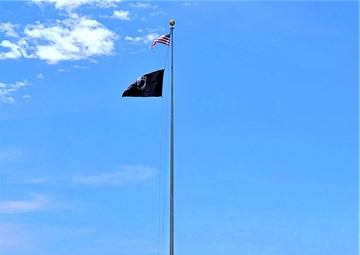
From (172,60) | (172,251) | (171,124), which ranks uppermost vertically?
(172,60)

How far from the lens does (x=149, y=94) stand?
25797 mm

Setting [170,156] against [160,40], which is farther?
[160,40]

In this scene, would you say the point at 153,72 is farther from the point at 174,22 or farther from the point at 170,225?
the point at 170,225

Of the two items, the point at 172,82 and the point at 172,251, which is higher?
the point at 172,82

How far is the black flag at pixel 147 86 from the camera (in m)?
25.8

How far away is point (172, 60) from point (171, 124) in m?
3.45

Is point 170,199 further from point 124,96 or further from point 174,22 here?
point 174,22

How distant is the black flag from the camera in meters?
25.8

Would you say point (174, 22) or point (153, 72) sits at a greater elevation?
point (174, 22)

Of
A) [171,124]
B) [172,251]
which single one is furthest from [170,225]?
[171,124]

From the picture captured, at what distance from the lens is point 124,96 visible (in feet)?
84.4

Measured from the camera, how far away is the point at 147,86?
1013 inches

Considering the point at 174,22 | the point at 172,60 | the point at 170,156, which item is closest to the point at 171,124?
the point at 170,156

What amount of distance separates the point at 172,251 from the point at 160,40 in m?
10.7
